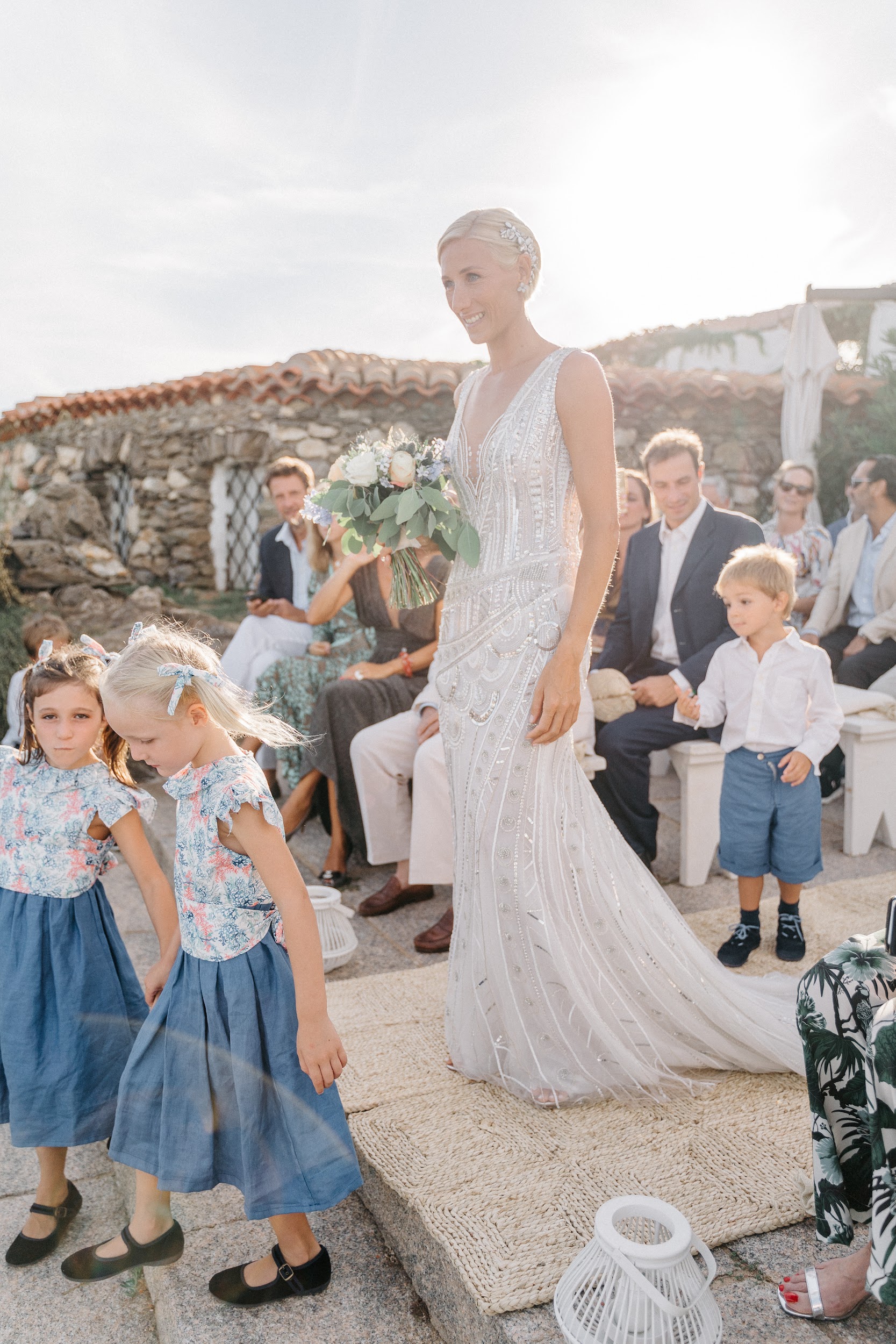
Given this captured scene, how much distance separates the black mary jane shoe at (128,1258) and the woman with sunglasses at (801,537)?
543 centimetres

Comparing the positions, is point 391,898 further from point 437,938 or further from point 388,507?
point 388,507

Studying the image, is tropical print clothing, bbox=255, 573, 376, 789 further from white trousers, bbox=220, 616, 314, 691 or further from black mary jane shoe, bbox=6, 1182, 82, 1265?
black mary jane shoe, bbox=6, 1182, 82, 1265

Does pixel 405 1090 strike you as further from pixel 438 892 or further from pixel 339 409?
pixel 339 409

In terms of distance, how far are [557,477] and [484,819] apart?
920 mm

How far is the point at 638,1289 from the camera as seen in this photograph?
1.53 metres

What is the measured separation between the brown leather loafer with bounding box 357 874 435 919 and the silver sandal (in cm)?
238

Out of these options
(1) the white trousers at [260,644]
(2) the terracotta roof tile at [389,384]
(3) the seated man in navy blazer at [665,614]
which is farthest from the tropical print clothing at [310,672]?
(2) the terracotta roof tile at [389,384]

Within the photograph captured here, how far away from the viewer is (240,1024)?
75.8 inches

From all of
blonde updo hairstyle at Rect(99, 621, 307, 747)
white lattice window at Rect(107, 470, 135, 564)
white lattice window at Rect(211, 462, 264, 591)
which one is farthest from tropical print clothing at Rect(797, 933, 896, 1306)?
white lattice window at Rect(107, 470, 135, 564)

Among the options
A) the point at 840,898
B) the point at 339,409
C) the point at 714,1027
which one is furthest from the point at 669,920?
the point at 339,409

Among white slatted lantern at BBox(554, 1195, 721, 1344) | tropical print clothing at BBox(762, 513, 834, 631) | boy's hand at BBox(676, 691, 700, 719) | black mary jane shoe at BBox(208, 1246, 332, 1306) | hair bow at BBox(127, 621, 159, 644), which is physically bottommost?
black mary jane shoe at BBox(208, 1246, 332, 1306)

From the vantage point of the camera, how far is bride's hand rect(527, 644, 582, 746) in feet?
7.75

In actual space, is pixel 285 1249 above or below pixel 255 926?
below

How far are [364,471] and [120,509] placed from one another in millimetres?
10406
